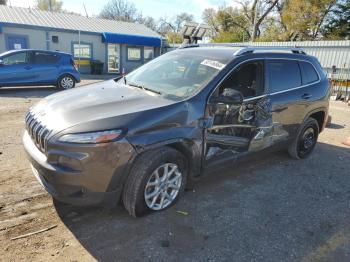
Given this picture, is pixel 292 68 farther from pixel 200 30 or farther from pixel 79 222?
→ pixel 200 30

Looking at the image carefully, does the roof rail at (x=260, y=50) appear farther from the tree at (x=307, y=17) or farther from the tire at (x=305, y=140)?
the tree at (x=307, y=17)

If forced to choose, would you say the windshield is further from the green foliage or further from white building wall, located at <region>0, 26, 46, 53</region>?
the green foliage

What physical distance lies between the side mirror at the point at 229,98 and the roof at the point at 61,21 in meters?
18.7

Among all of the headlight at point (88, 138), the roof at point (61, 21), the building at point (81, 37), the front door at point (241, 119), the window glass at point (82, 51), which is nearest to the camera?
the headlight at point (88, 138)

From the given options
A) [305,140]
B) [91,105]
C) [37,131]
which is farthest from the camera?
[305,140]

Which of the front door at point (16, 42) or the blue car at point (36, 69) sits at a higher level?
the front door at point (16, 42)

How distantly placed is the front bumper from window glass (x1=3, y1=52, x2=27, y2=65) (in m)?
9.52

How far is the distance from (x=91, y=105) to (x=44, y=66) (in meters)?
9.54

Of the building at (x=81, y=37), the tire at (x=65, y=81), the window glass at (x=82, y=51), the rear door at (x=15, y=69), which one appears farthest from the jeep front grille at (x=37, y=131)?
the window glass at (x=82, y=51)

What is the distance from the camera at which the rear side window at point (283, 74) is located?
4185 mm

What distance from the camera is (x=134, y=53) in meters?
23.3

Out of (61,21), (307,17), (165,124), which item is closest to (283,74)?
(165,124)

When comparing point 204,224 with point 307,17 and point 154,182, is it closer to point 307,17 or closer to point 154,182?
point 154,182

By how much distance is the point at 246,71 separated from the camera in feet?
12.9
